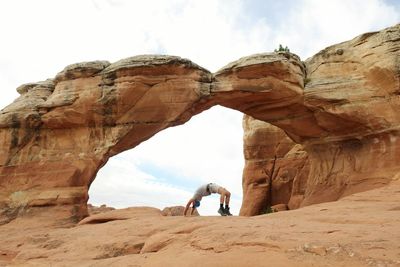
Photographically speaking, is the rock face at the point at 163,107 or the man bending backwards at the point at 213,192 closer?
the man bending backwards at the point at 213,192

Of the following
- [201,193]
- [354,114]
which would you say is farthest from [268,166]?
[201,193]

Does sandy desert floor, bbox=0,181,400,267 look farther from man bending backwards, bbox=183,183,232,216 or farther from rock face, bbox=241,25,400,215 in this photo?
rock face, bbox=241,25,400,215

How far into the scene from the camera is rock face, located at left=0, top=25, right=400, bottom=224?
54.1 ft

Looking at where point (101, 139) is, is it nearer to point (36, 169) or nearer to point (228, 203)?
point (36, 169)

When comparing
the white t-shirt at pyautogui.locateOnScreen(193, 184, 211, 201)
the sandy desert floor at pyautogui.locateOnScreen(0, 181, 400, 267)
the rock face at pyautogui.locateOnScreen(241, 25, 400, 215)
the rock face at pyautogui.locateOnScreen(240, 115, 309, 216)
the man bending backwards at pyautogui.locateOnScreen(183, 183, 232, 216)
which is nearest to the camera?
the sandy desert floor at pyautogui.locateOnScreen(0, 181, 400, 267)

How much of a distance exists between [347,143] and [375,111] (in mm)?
2839

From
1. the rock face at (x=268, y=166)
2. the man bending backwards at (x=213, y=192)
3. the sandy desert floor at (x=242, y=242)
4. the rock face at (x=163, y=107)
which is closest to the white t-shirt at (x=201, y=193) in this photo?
the man bending backwards at (x=213, y=192)

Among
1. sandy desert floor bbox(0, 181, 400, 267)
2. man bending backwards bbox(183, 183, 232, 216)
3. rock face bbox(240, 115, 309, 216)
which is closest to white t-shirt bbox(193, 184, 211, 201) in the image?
man bending backwards bbox(183, 183, 232, 216)

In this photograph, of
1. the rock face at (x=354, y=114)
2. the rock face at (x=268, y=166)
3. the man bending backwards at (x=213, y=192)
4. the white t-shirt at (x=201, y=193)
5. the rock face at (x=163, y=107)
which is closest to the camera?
the man bending backwards at (x=213, y=192)

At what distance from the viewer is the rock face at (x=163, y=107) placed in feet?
54.1

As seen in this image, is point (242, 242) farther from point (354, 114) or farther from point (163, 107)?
point (354, 114)

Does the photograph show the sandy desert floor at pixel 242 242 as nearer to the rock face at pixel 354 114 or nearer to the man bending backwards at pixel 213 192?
the man bending backwards at pixel 213 192

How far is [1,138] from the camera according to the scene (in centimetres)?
1752

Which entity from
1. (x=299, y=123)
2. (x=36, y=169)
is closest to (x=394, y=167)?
(x=299, y=123)
